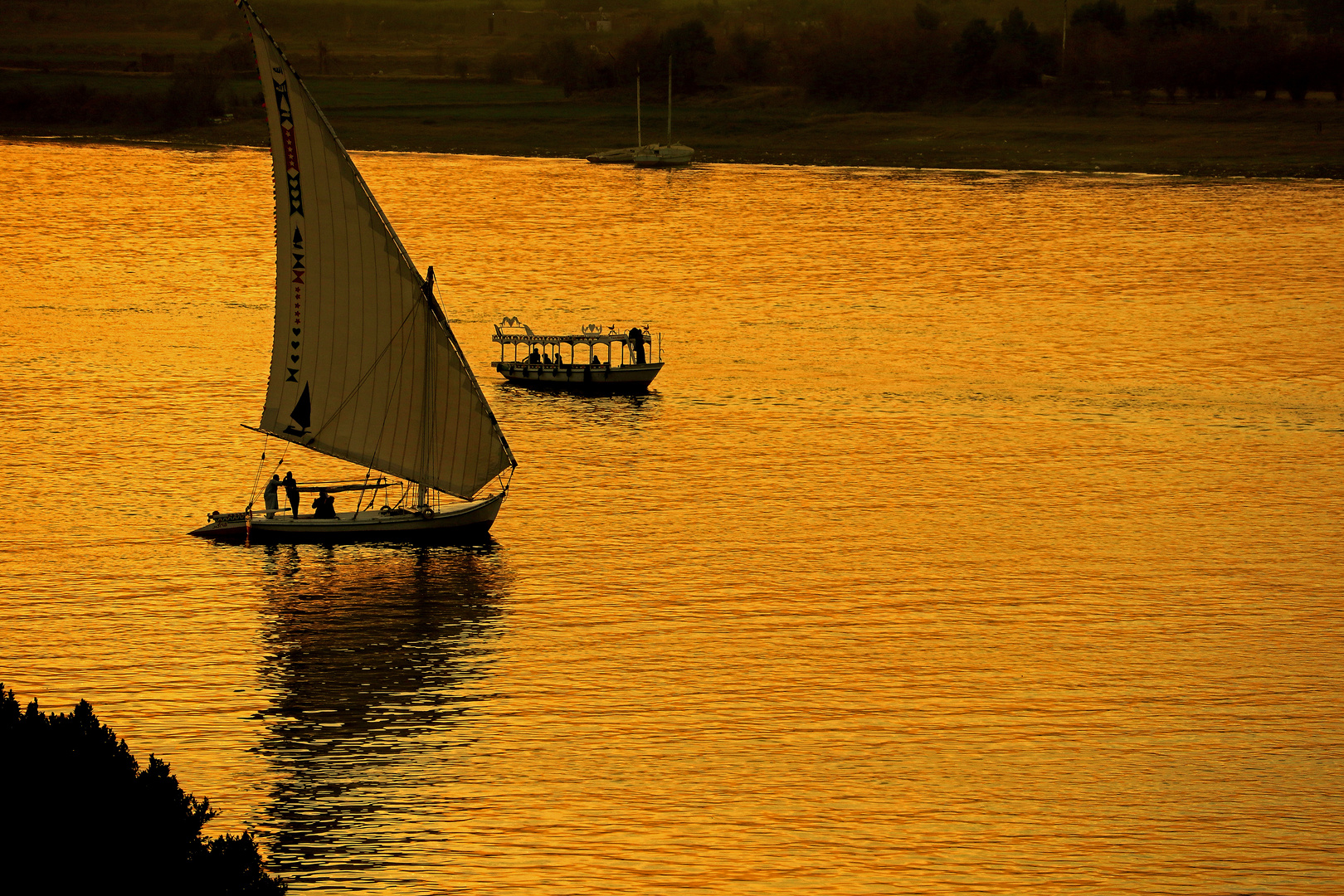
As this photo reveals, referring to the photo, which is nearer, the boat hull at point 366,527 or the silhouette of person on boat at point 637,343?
the boat hull at point 366,527

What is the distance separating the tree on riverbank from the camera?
24.6 m

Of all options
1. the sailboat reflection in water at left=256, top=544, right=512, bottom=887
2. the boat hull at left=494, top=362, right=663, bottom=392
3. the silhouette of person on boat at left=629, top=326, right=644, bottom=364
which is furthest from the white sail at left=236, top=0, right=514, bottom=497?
the silhouette of person on boat at left=629, top=326, right=644, bottom=364

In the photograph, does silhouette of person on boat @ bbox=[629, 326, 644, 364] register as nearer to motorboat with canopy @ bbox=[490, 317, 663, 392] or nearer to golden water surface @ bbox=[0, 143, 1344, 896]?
motorboat with canopy @ bbox=[490, 317, 663, 392]

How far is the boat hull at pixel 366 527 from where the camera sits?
183 feet

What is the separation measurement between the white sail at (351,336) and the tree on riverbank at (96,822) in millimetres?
27100

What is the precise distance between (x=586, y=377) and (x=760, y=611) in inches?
1340

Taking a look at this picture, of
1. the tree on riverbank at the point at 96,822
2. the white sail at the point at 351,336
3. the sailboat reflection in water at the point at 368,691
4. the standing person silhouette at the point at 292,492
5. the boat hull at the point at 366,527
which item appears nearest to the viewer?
the tree on riverbank at the point at 96,822

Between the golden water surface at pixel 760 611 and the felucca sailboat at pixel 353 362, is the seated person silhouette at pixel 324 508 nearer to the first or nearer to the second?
the felucca sailboat at pixel 353 362

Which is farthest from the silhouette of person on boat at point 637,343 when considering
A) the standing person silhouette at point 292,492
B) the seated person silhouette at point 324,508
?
the seated person silhouette at point 324,508

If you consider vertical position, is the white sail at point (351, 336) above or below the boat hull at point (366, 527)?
above

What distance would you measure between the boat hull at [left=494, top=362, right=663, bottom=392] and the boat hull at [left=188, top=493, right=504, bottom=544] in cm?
2654

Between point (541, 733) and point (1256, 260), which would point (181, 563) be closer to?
point (541, 733)

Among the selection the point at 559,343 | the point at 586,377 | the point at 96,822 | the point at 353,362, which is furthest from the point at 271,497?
the point at 559,343

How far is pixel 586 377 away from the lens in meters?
83.6
